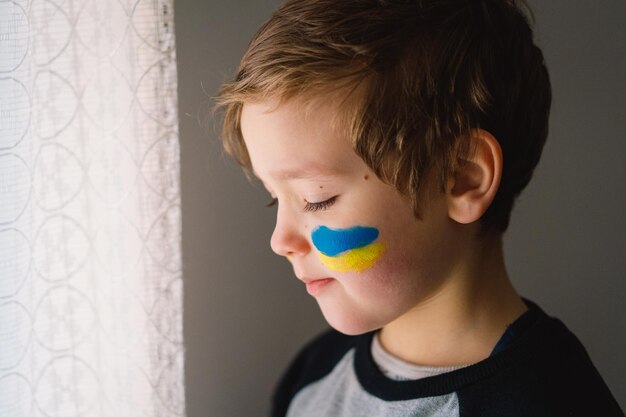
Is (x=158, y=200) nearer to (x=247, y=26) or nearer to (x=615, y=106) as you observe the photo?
(x=247, y=26)

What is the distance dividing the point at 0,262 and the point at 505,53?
68cm

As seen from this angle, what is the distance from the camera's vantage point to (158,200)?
0.84 metres

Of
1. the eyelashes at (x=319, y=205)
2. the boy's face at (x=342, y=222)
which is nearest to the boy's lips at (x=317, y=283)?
the boy's face at (x=342, y=222)

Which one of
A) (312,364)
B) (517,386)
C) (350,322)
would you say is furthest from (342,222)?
(312,364)

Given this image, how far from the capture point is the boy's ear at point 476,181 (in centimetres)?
82

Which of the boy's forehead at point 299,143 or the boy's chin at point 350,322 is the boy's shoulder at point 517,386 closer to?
the boy's chin at point 350,322

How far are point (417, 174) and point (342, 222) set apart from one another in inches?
4.5

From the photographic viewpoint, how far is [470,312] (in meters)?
0.92

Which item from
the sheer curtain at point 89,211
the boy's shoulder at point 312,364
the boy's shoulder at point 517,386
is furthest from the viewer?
the boy's shoulder at point 312,364

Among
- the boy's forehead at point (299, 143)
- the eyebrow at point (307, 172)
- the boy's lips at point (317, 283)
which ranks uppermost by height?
the boy's forehead at point (299, 143)

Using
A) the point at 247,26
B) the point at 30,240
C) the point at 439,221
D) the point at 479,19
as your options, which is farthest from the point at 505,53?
the point at 30,240

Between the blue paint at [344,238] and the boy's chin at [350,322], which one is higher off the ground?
the blue paint at [344,238]

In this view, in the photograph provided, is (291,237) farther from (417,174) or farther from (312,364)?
(312,364)

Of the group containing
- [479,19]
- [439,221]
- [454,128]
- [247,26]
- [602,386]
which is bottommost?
[602,386]
